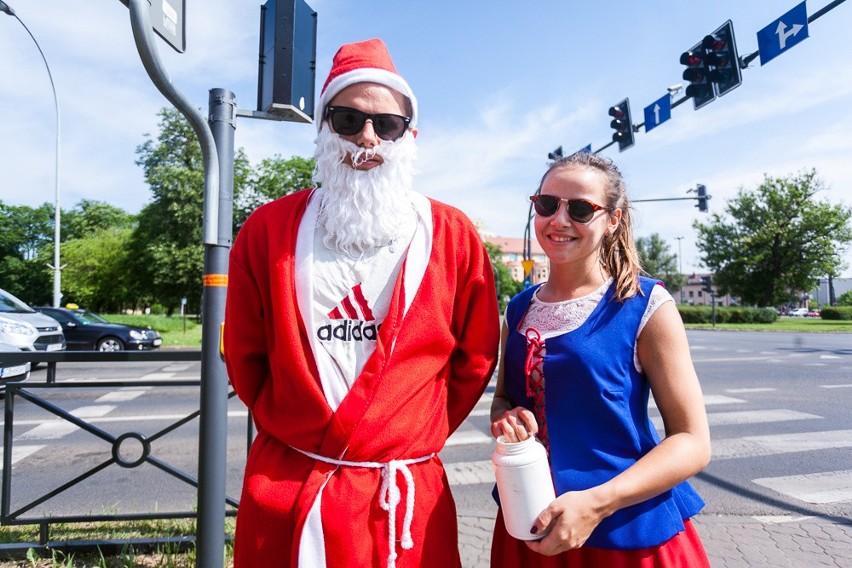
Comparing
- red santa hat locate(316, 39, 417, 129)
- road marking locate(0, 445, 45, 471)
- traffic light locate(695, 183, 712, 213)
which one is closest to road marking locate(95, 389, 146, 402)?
road marking locate(0, 445, 45, 471)

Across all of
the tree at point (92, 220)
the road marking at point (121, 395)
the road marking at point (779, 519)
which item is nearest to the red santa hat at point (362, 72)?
the road marking at point (779, 519)

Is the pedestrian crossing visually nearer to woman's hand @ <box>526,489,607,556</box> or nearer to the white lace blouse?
the white lace blouse

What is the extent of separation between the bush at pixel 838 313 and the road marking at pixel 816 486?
46.3 meters

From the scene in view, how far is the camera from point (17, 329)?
9.73m

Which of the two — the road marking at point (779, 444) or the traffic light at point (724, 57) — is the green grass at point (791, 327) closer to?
the traffic light at point (724, 57)

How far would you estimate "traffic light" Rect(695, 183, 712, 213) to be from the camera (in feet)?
60.8

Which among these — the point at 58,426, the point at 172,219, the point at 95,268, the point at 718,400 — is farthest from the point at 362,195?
the point at 95,268

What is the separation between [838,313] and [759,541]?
49.0 m

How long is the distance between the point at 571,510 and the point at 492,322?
0.62 m

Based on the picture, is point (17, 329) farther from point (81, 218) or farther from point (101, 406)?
point (81, 218)

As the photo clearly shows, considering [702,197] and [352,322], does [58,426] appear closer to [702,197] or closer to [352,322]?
[352,322]

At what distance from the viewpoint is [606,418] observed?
144cm

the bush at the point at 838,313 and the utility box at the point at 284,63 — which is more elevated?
the utility box at the point at 284,63

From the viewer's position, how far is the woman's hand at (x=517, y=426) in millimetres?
1372
